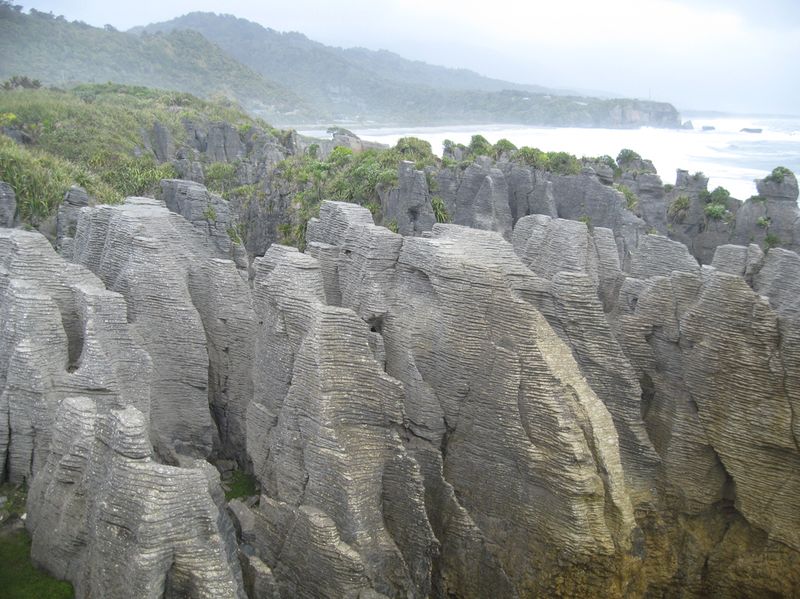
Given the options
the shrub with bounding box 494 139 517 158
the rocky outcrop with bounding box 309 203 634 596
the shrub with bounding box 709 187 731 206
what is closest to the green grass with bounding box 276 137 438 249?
the shrub with bounding box 494 139 517 158

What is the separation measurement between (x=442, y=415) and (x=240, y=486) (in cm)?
491

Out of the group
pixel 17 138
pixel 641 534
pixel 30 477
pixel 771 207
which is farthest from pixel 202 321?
pixel 17 138

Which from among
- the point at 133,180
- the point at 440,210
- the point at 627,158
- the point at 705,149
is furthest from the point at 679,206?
the point at 705,149

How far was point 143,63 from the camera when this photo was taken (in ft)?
451

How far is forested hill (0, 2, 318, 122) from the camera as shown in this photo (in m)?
117

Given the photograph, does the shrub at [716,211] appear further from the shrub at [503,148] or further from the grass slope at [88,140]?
the grass slope at [88,140]

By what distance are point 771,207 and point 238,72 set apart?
434 ft

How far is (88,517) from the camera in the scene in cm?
1069

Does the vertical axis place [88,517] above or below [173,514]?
below

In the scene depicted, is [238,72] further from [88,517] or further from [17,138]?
[88,517]

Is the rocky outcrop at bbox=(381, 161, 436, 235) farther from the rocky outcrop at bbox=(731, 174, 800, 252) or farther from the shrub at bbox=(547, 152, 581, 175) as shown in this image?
the rocky outcrop at bbox=(731, 174, 800, 252)

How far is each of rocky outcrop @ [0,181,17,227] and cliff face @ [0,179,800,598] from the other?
724cm

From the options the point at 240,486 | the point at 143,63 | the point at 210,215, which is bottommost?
the point at 240,486

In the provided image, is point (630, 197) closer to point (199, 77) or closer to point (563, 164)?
point (563, 164)
